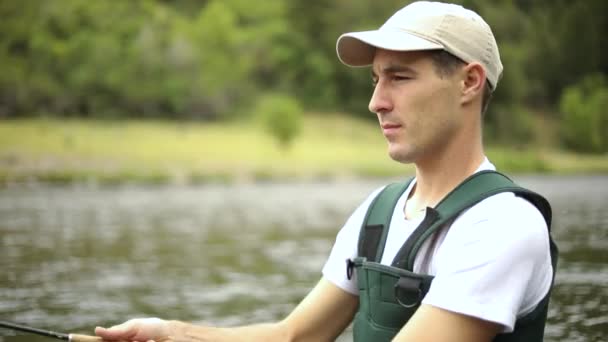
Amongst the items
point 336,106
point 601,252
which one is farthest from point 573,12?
point 336,106

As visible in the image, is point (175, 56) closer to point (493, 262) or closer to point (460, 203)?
point (460, 203)

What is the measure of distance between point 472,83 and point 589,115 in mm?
11435

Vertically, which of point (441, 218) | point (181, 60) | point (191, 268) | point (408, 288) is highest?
point (181, 60)

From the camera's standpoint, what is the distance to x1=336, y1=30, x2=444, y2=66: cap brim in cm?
181

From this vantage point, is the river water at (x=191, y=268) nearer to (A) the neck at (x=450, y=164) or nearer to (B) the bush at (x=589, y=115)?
(B) the bush at (x=589, y=115)

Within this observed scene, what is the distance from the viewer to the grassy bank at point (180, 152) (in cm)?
3975

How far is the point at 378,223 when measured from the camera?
201 cm

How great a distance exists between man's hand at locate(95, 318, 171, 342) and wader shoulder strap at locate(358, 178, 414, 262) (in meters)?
0.49

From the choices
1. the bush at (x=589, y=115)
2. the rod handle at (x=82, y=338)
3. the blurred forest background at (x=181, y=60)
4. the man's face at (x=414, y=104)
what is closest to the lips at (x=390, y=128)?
the man's face at (x=414, y=104)

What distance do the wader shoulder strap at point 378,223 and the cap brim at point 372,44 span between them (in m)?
0.30

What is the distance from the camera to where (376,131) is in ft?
174

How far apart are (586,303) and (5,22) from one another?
5652 centimetres

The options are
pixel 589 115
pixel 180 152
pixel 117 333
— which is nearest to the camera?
pixel 117 333

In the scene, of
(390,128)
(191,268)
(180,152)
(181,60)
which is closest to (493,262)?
(390,128)
